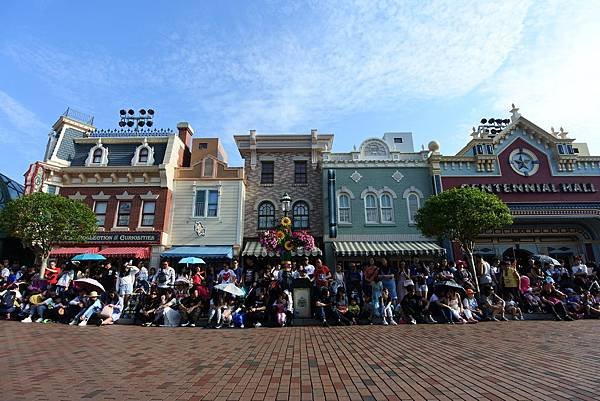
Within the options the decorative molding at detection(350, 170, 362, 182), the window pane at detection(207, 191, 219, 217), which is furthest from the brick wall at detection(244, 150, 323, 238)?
the decorative molding at detection(350, 170, 362, 182)

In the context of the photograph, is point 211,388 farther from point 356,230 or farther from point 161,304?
point 356,230

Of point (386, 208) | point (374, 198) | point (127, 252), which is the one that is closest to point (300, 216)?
point (374, 198)

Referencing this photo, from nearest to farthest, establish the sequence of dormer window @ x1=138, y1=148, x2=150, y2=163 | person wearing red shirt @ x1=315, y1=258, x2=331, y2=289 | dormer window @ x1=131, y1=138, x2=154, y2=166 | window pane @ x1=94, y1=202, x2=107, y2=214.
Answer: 1. person wearing red shirt @ x1=315, y1=258, x2=331, y2=289
2. window pane @ x1=94, y1=202, x2=107, y2=214
3. dormer window @ x1=131, y1=138, x2=154, y2=166
4. dormer window @ x1=138, y1=148, x2=150, y2=163

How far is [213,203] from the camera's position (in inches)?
824

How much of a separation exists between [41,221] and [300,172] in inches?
565

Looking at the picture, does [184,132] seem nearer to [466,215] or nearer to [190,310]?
[190,310]

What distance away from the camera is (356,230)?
65.9ft

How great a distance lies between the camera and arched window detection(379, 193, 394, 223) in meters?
20.4

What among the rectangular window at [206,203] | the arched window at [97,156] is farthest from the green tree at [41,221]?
the rectangular window at [206,203]

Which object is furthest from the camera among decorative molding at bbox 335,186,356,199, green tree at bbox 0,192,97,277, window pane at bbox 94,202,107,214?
decorative molding at bbox 335,186,356,199

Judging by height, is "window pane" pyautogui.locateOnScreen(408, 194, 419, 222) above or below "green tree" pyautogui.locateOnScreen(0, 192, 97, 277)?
above

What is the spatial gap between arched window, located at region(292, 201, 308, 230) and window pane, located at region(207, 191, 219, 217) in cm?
500

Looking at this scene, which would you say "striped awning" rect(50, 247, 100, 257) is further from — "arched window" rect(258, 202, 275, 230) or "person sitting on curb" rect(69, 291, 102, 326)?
"arched window" rect(258, 202, 275, 230)

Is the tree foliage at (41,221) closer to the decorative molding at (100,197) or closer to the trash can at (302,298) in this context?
the decorative molding at (100,197)
